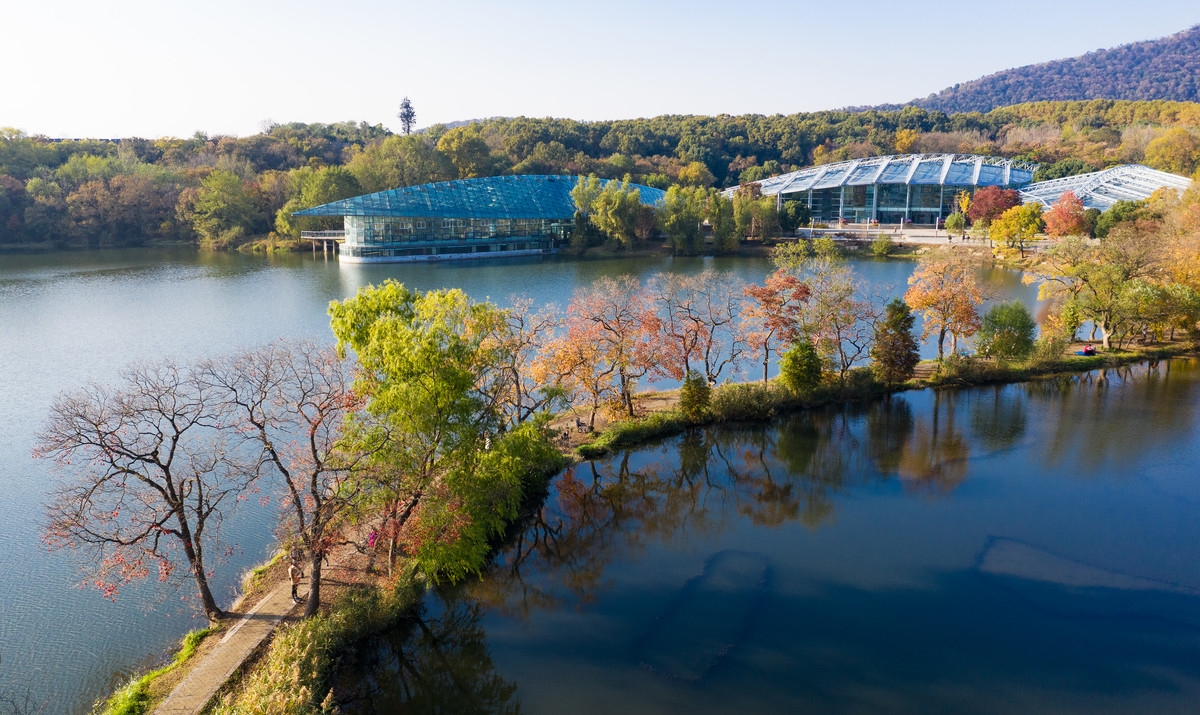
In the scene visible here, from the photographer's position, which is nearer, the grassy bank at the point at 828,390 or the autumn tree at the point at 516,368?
the autumn tree at the point at 516,368


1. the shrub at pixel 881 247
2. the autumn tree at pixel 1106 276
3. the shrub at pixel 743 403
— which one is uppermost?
the shrub at pixel 881 247

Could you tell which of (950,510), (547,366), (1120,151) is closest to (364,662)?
(547,366)

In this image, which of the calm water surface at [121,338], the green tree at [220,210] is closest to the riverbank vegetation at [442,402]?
the calm water surface at [121,338]

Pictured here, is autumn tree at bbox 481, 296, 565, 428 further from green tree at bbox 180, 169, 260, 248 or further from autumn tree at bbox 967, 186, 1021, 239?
green tree at bbox 180, 169, 260, 248

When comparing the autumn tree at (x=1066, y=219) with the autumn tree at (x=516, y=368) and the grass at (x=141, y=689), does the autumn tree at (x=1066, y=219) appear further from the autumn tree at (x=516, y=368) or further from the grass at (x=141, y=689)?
the grass at (x=141, y=689)

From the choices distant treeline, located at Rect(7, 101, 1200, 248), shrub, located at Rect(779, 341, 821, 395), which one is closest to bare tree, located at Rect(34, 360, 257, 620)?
shrub, located at Rect(779, 341, 821, 395)

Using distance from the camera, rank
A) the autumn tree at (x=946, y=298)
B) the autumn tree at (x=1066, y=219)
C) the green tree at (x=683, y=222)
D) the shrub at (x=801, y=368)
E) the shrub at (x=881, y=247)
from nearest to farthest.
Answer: the shrub at (x=801, y=368)
the autumn tree at (x=946, y=298)
the autumn tree at (x=1066, y=219)
the shrub at (x=881, y=247)
the green tree at (x=683, y=222)
